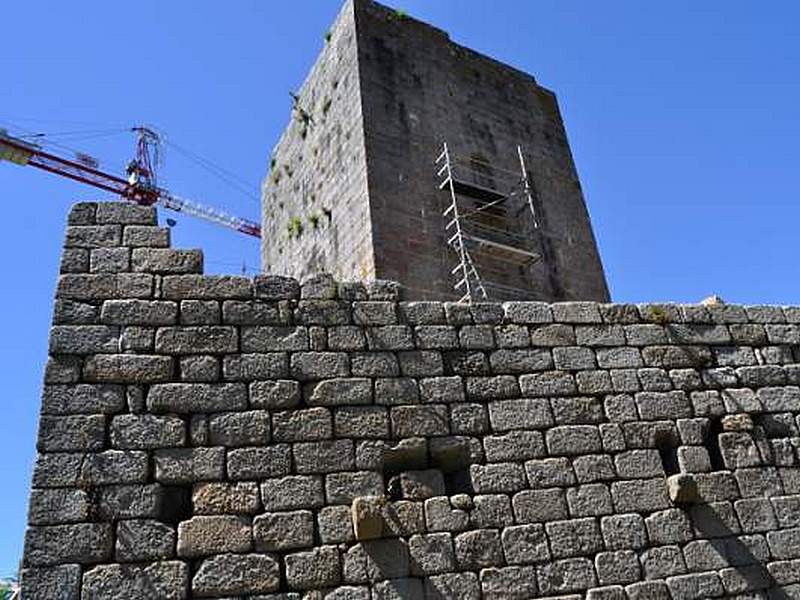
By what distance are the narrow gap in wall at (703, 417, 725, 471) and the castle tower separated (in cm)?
453

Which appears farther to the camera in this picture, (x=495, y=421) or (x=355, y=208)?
(x=355, y=208)

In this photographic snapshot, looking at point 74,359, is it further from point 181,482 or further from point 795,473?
point 795,473

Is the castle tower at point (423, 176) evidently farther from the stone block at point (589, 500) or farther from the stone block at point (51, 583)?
the stone block at point (51, 583)

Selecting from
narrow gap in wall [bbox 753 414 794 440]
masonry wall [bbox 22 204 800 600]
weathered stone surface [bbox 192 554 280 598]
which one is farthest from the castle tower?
weathered stone surface [bbox 192 554 280 598]

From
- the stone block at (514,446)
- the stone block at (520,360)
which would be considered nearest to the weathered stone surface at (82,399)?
the stone block at (514,446)

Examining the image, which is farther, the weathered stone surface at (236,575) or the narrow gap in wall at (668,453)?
the narrow gap in wall at (668,453)

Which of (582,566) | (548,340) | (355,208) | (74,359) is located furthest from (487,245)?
(74,359)

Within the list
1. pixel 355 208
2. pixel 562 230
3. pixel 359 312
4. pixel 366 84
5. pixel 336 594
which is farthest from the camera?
pixel 562 230

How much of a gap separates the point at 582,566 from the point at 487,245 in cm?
626

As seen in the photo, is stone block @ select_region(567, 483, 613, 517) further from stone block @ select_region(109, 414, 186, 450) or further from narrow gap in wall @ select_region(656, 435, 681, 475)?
stone block @ select_region(109, 414, 186, 450)

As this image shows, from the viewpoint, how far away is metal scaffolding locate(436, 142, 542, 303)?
32.4 ft

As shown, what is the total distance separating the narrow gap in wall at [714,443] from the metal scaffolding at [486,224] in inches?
177

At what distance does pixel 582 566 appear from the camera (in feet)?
14.6

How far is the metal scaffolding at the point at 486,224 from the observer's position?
32.4 feet
